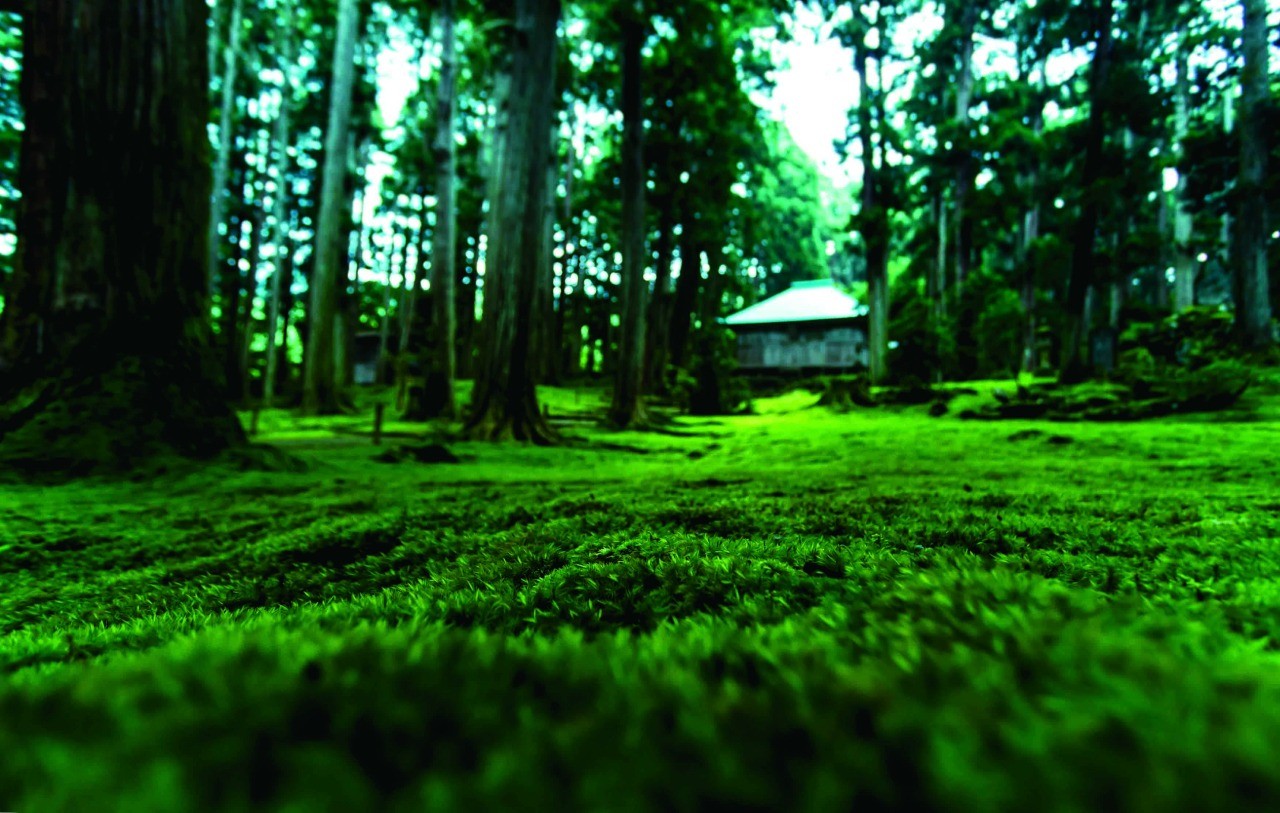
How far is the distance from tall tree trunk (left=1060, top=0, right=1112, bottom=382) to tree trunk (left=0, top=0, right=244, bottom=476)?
14532 millimetres

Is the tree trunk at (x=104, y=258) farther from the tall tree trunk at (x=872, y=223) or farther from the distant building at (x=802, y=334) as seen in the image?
the distant building at (x=802, y=334)

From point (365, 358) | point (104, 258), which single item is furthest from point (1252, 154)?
point (365, 358)

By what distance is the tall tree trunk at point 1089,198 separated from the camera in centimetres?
1257

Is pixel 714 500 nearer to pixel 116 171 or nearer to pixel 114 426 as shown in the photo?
pixel 114 426

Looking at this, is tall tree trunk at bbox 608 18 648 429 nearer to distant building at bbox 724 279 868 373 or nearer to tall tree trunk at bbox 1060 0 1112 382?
tall tree trunk at bbox 1060 0 1112 382

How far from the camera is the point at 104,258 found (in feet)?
Answer: 12.6

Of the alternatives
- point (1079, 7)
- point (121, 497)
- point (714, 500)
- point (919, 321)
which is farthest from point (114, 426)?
point (1079, 7)

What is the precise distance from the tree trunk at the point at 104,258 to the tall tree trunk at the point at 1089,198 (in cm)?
1453

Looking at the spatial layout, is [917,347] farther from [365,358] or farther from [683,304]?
[365,358]

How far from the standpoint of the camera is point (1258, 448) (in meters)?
4.30

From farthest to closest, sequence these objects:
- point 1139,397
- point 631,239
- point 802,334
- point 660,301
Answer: point 802,334
point 660,301
point 631,239
point 1139,397

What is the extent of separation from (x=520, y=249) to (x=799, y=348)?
82.6 feet

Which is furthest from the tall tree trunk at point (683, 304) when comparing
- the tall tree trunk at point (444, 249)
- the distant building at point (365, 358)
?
the distant building at point (365, 358)

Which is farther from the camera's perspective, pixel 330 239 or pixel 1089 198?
pixel 1089 198
